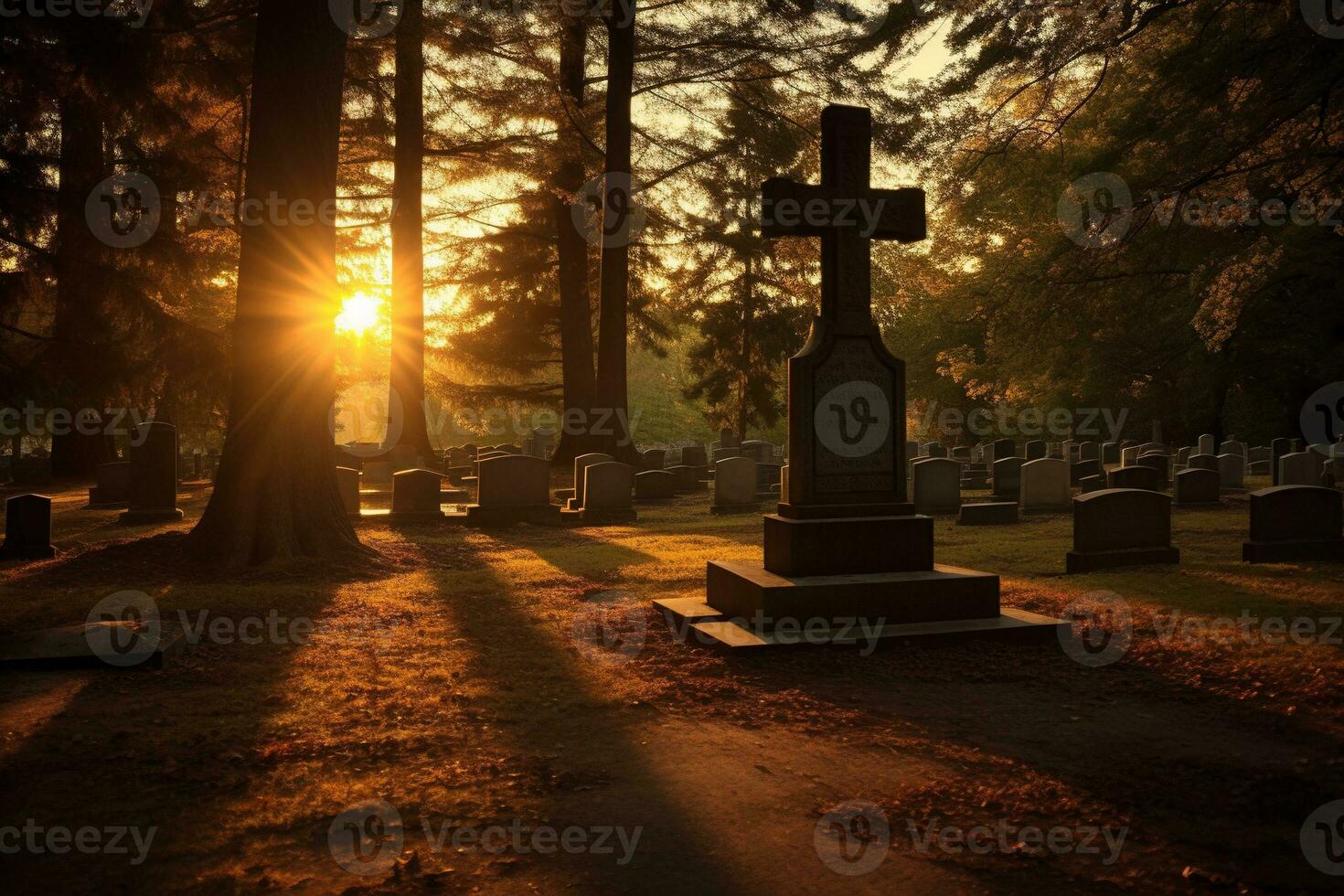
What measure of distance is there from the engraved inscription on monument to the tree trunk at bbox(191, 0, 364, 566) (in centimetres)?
580

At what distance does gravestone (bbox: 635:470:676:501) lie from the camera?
20.2m

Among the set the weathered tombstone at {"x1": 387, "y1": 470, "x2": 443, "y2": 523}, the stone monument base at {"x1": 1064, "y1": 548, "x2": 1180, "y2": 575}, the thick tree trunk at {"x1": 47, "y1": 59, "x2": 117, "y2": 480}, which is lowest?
the stone monument base at {"x1": 1064, "y1": 548, "x2": 1180, "y2": 575}

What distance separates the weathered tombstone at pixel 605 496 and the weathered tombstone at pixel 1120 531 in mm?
8397

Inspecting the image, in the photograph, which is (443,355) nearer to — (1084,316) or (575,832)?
(1084,316)

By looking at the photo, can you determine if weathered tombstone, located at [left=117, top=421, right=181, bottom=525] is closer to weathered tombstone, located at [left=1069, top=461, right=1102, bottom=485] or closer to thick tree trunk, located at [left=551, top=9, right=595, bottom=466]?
thick tree trunk, located at [left=551, top=9, right=595, bottom=466]

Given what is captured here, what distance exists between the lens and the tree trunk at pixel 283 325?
31.9ft

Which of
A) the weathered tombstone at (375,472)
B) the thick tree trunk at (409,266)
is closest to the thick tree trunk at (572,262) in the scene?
the thick tree trunk at (409,266)

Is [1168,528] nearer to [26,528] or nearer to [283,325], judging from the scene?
[283,325]

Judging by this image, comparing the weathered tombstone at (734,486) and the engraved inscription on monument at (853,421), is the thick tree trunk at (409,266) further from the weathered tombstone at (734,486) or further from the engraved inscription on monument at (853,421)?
the engraved inscription on monument at (853,421)

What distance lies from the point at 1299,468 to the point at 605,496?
12167mm

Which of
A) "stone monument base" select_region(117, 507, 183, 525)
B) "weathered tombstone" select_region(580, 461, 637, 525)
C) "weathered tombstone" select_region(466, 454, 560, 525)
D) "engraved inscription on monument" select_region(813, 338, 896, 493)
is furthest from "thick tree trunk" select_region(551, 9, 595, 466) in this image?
"engraved inscription on monument" select_region(813, 338, 896, 493)

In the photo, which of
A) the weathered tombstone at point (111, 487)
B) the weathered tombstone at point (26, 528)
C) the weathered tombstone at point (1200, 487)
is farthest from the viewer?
the weathered tombstone at point (111, 487)

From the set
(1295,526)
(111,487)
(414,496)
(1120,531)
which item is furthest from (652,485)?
(1295,526)

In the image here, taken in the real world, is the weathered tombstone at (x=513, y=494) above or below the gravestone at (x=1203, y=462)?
below
